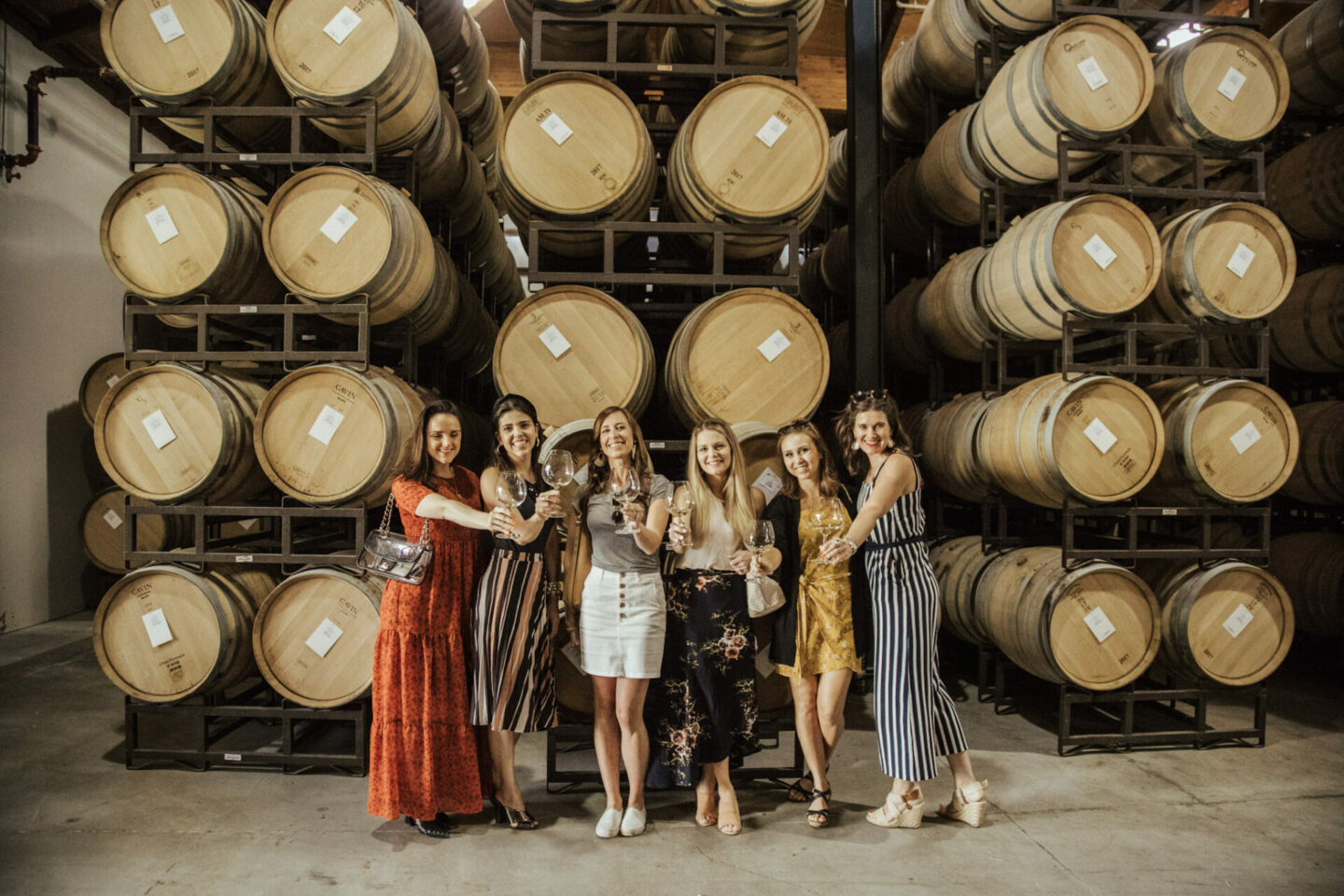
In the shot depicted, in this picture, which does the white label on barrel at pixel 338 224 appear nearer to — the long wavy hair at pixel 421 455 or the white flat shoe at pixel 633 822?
the long wavy hair at pixel 421 455

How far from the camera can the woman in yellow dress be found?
10.3 ft

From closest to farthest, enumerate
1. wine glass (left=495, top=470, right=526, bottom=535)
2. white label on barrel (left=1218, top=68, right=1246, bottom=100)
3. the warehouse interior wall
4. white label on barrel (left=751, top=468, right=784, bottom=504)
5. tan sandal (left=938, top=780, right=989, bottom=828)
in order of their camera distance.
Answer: wine glass (left=495, top=470, right=526, bottom=535) → tan sandal (left=938, top=780, right=989, bottom=828) → white label on barrel (left=751, top=468, right=784, bottom=504) → white label on barrel (left=1218, top=68, right=1246, bottom=100) → the warehouse interior wall

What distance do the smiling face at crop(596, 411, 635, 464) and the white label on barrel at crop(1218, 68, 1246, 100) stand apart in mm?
3863

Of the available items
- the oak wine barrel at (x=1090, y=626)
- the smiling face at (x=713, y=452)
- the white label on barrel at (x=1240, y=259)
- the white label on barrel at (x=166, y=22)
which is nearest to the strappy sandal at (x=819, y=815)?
the smiling face at (x=713, y=452)

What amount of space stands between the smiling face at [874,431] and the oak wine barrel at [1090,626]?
4.87 ft

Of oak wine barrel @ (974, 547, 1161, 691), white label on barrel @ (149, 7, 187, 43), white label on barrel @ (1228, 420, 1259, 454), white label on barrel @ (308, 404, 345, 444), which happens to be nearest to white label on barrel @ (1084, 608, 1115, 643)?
oak wine barrel @ (974, 547, 1161, 691)

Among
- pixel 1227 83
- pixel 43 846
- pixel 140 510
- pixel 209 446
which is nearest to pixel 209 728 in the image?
pixel 43 846

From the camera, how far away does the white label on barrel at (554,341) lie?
3.82 metres

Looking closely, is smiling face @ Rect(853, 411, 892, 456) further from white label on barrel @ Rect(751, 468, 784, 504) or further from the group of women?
white label on barrel @ Rect(751, 468, 784, 504)

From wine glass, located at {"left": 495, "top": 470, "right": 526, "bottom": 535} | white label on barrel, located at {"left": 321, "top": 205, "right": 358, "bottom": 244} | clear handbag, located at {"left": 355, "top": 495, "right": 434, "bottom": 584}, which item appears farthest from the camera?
white label on barrel, located at {"left": 321, "top": 205, "right": 358, "bottom": 244}

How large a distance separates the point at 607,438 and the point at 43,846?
260cm

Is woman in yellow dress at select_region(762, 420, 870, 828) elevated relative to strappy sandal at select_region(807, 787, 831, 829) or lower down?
elevated

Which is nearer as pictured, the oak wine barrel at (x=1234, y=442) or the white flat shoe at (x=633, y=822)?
the white flat shoe at (x=633, y=822)

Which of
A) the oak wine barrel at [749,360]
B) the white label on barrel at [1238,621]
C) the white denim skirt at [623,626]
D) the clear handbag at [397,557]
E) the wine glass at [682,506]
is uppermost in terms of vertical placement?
the oak wine barrel at [749,360]
